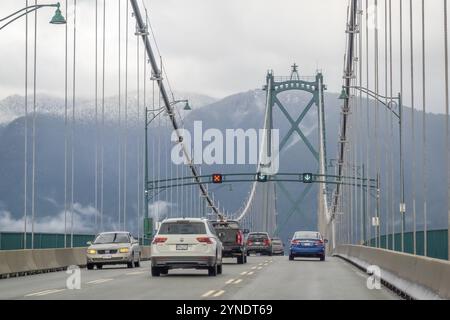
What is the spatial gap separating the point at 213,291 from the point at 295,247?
1266 inches

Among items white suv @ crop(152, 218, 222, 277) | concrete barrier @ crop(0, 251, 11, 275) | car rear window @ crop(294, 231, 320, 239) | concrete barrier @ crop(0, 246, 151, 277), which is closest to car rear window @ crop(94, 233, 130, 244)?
concrete barrier @ crop(0, 246, 151, 277)

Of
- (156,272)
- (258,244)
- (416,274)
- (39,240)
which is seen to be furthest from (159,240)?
(258,244)

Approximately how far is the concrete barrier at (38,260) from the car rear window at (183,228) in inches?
177

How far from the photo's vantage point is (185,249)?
1248 inches

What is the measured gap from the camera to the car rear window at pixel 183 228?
105 ft

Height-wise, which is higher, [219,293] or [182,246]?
[182,246]

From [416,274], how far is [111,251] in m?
19.7

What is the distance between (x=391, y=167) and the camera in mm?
47969

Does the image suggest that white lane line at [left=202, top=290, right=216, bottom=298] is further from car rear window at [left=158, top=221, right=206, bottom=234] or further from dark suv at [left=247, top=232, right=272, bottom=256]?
dark suv at [left=247, top=232, right=272, bottom=256]

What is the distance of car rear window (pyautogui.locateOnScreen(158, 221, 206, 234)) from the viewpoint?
32125mm

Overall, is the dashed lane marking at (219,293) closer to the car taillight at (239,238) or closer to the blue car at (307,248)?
the car taillight at (239,238)

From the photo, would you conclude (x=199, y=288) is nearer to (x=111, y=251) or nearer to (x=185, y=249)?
(x=185, y=249)

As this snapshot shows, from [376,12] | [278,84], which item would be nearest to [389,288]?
[376,12]

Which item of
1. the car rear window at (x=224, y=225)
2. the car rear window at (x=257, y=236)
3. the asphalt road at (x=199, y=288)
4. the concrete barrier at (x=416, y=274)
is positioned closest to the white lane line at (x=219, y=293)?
the asphalt road at (x=199, y=288)
